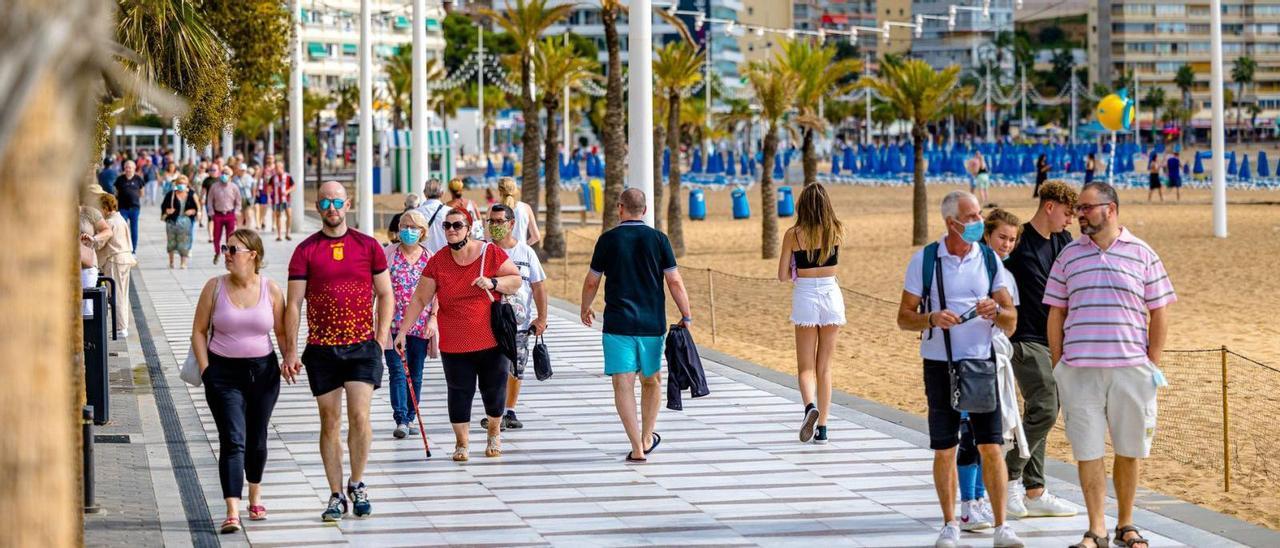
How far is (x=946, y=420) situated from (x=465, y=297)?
3292 millimetres

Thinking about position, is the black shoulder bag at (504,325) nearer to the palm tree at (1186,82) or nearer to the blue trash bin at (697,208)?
the blue trash bin at (697,208)

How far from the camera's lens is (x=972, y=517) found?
849 cm

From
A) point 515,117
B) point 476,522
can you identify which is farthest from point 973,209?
point 515,117

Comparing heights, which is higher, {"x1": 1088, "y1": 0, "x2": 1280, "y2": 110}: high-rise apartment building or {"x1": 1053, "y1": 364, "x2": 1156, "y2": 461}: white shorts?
{"x1": 1088, "y1": 0, "x2": 1280, "y2": 110}: high-rise apartment building

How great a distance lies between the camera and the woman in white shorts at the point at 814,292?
11070 mm

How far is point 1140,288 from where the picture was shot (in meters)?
7.70

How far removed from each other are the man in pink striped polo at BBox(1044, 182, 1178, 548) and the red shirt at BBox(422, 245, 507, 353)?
11.9 ft

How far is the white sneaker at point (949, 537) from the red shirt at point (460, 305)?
3215mm

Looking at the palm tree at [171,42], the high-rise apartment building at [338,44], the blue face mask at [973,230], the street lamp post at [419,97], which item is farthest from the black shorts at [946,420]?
the high-rise apartment building at [338,44]

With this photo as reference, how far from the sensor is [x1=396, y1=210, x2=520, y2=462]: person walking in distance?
10312mm

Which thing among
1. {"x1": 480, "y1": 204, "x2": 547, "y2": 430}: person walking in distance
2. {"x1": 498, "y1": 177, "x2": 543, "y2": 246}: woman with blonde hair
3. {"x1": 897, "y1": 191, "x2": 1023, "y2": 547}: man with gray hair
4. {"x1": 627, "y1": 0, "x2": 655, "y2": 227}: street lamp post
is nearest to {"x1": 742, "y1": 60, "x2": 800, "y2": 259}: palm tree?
{"x1": 627, "y1": 0, "x2": 655, "y2": 227}: street lamp post

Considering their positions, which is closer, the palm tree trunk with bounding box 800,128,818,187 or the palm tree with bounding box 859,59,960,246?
the palm tree trunk with bounding box 800,128,818,187

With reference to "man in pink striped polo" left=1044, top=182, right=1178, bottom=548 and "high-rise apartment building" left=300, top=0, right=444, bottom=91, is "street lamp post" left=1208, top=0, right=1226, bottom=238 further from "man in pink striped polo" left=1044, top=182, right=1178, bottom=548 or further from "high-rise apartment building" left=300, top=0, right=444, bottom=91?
"high-rise apartment building" left=300, top=0, right=444, bottom=91

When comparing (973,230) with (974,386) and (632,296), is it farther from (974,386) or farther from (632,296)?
(632,296)
